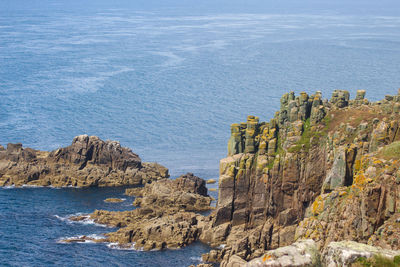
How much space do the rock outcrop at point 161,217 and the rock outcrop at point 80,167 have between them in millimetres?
9934

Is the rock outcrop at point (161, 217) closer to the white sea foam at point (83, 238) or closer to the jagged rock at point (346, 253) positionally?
the white sea foam at point (83, 238)

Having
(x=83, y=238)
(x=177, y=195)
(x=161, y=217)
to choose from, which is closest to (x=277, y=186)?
(x=161, y=217)

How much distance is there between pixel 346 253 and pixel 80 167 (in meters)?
110

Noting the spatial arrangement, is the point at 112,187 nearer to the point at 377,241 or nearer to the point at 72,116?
the point at 72,116

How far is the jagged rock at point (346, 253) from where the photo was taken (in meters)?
33.0

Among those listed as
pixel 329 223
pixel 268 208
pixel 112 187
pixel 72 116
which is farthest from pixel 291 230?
pixel 72 116

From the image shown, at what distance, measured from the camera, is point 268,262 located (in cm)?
3350

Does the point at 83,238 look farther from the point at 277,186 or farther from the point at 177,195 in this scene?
the point at 277,186

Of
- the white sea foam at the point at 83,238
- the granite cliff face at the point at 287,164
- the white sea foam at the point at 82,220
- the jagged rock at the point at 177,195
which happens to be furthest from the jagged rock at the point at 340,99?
the white sea foam at the point at 83,238

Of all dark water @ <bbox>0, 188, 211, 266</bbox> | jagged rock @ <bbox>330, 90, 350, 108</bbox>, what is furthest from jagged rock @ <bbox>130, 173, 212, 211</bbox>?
jagged rock @ <bbox>330, 90, 350, 108</bbox>

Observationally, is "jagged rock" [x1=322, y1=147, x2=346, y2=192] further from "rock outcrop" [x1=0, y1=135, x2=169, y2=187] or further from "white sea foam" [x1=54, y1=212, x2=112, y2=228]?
"rock outcrop" [x1=0, y1=135, x2=169, y2=187]

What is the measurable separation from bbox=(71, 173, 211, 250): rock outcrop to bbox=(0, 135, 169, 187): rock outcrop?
32.6 feet

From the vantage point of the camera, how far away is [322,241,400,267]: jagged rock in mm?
33000

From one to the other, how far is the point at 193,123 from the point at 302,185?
98.7 meters
